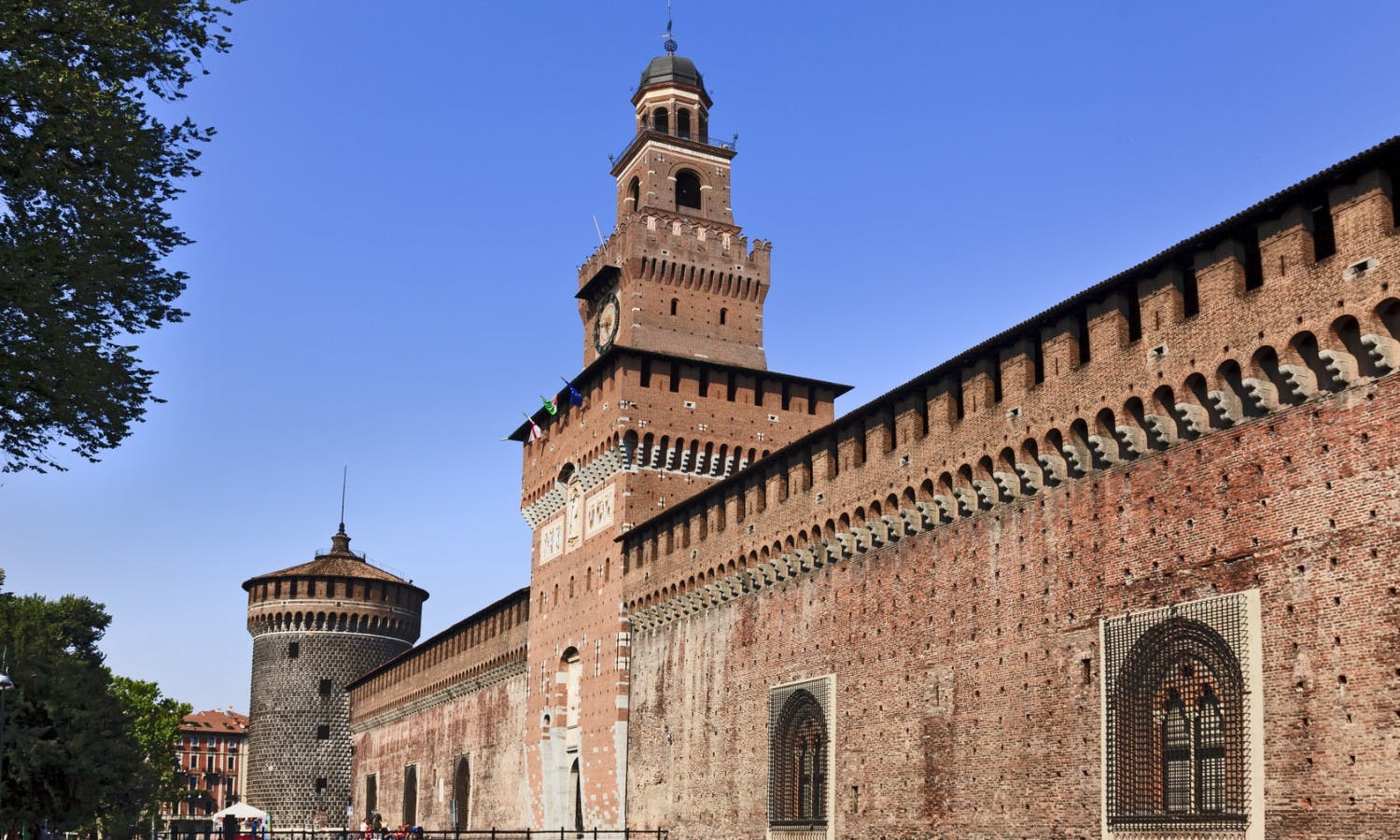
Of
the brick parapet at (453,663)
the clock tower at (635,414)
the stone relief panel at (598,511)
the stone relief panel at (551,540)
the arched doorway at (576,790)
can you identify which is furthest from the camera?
the brick parapet at (453,663)

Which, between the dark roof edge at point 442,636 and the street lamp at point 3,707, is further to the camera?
the dark roof edge at point 442,636


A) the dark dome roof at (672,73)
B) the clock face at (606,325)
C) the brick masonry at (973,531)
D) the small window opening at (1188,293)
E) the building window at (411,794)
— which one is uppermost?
the dark dome roof at (672,73)

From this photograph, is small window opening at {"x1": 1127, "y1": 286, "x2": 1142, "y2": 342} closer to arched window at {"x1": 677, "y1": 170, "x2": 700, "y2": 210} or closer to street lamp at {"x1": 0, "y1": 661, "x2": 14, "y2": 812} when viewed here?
street lamp at {"x1": 0, "y1": 661, "x2": 14, "y2": 812}

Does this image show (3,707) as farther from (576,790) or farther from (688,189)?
(688,189)

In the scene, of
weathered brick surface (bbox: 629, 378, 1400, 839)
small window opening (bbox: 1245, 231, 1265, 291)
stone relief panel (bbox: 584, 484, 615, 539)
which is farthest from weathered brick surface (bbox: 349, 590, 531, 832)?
small window opening (bbox: 1245, 231, 1265, 291)

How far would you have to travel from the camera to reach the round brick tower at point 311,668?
212ft

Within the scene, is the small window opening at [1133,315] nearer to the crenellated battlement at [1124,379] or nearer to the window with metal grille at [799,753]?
the crenellated battlement at [1124,379]

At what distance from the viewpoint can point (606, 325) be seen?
42.4m

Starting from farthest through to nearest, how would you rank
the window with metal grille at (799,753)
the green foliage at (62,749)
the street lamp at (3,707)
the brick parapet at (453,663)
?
1. the brick parapet at (453,663)
2. the green foliage at (62,749)
3. the window with metal grille at (799,753)
4. the street lamp at (3,707)

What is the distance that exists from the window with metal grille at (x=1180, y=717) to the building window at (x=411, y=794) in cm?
4268

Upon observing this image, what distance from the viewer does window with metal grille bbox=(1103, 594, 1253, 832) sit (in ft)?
56.3

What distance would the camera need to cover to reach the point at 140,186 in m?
16.8

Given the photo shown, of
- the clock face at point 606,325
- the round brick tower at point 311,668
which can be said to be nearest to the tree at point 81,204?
the clock face at point 606,325

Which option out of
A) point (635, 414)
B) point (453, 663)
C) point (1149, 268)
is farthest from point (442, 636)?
point (1149, 268)
